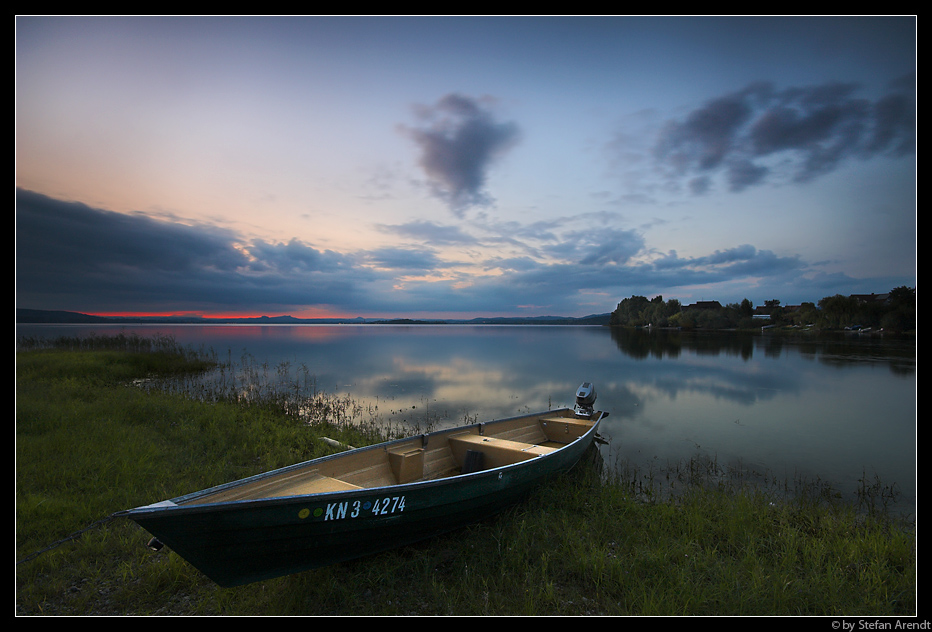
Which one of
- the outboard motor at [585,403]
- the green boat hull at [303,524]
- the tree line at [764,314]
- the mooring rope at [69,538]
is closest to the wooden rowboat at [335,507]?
the green boat hull at [303,524]

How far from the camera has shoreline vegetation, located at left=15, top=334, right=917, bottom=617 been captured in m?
4.20

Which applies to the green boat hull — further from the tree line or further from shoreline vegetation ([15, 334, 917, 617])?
the tree line

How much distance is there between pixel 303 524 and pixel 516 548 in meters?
2.69

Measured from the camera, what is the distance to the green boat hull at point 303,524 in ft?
11.4

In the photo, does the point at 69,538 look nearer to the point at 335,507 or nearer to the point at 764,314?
the point at 335,507

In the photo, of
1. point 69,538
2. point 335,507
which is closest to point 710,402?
point 335,507

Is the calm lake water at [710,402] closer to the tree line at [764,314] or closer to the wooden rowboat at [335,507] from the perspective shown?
the wooden rowboat at [335,507]

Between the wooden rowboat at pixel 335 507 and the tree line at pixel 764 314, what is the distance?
45256mm

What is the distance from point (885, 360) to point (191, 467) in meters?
A: 42.0

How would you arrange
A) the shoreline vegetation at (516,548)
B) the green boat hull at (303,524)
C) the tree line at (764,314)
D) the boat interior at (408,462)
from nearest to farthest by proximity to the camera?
the green boat hull at (303,524), the shoreline vegetation at (516,548), the boat interior at (408,462), the tree line at (764,314)

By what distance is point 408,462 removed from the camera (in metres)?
6.25

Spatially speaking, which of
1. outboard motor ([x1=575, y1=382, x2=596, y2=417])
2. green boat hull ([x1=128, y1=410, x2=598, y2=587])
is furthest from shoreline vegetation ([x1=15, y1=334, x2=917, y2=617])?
outboard motor ([x1=575, y1=382, x2=596, y2=417])
